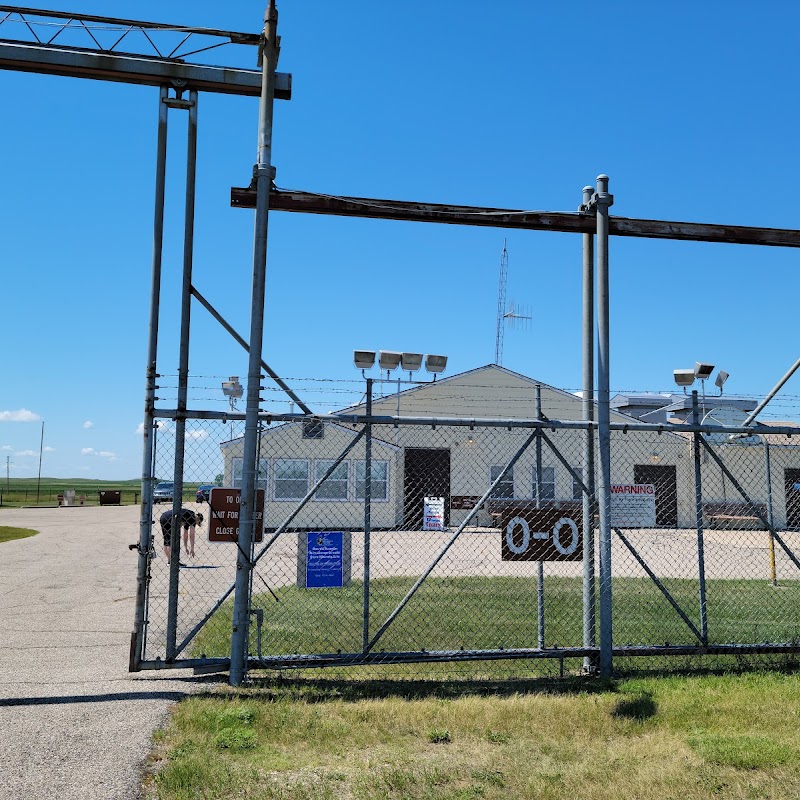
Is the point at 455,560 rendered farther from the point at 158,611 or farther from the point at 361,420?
the point at 361,420

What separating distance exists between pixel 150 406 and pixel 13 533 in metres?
21.4

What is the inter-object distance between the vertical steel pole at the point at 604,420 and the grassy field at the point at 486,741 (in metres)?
0.51

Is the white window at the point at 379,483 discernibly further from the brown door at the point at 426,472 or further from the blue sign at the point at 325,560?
the blue sign at the point at 325,560

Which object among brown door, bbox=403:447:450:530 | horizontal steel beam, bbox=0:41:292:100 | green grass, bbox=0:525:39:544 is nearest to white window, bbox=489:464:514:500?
brown door, bbox=403:447:450:530

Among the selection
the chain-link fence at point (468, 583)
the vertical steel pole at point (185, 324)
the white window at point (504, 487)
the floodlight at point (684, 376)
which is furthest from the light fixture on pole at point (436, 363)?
the vertical steel pole at point (185, 324)

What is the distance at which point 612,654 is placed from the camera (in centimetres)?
705

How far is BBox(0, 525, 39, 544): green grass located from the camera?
2291cm

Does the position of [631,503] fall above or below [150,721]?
above

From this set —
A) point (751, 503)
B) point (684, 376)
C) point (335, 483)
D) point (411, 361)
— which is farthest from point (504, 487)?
point (751, 503)

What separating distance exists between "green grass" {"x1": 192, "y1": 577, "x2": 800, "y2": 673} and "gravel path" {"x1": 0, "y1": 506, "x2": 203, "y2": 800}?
1.17 meters

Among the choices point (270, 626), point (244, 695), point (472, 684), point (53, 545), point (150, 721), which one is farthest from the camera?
point (53, 545)

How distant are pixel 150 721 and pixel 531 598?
23.2 feet

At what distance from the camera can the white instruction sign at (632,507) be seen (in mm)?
7316

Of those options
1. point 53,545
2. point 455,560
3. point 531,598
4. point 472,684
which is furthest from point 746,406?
point 472,684
